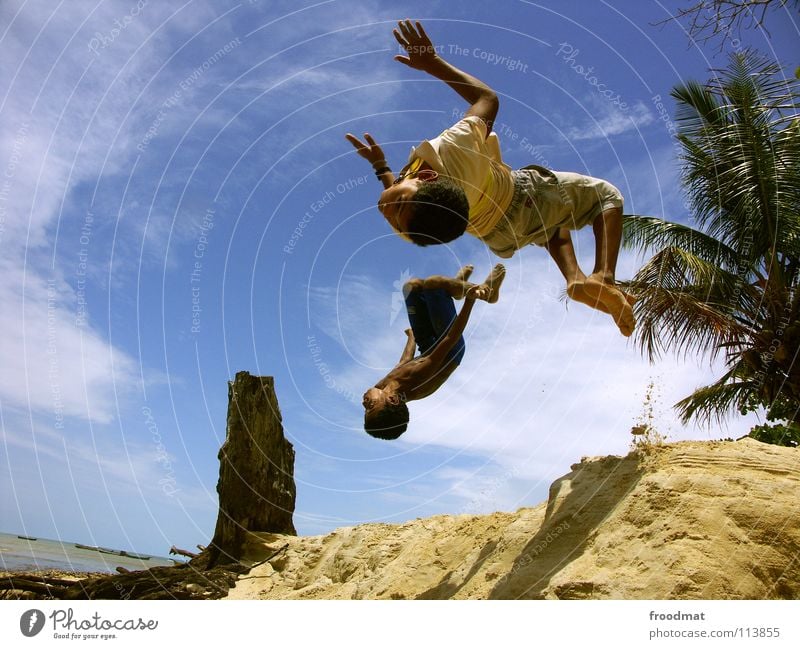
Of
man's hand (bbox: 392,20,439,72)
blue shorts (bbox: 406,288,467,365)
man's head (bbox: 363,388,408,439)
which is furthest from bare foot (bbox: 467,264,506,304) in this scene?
man's hand (bbox: 392,20,439,72)

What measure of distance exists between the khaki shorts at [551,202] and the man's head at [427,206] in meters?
0.75

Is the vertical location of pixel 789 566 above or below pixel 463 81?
below

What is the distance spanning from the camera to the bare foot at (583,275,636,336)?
4.94 metres

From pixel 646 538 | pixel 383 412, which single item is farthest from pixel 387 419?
pixel 646 538

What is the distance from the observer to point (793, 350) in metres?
11.7

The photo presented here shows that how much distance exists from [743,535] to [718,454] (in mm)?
895

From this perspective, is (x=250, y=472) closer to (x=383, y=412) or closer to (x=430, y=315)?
(x=430, y=315)

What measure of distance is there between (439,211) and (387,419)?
1831mm

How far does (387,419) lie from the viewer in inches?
213

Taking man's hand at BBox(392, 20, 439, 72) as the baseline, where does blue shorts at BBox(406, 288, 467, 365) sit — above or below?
below

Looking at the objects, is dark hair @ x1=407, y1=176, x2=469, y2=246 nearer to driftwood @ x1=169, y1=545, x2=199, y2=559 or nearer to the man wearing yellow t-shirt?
the man wearing yellow t-shirt

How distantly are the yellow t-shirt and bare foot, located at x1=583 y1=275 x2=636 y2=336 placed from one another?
1.13 meters
